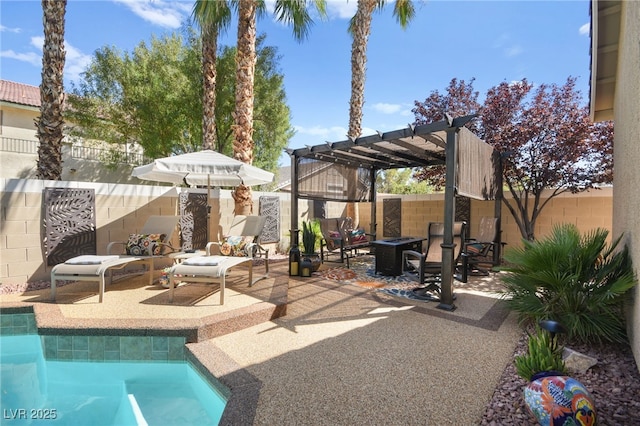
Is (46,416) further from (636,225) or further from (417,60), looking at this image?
(417,60)

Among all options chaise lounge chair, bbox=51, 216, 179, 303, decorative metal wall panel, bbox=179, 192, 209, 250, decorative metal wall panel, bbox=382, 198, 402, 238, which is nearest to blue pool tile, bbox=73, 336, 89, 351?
chaise lounge chair, bbox=51, 216, 179, 303

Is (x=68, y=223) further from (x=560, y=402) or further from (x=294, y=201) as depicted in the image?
(x=560, y=402)

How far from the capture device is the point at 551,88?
A: 7977 millimetres

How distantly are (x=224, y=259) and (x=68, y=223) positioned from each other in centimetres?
351

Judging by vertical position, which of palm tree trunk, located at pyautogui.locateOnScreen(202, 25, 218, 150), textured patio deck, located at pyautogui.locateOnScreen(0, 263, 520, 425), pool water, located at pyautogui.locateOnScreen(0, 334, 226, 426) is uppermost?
palm tree trunk, located at pyautogui.locateOnScreen(202, 25, 218, 150)

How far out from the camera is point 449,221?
4.72 meters

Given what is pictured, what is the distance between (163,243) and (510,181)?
934 cm

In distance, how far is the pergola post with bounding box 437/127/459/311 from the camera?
15.3 ft

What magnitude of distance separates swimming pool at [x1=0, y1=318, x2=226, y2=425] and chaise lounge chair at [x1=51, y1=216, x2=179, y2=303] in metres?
0.98

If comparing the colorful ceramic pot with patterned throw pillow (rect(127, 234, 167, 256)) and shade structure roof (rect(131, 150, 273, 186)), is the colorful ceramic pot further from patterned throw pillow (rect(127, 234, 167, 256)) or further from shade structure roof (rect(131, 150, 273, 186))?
patterned throw pillow (rect(127, 234, 167, 256))

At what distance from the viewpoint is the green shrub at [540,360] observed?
7.99ft

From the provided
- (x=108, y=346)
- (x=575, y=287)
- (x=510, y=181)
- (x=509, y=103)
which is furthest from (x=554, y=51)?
(x=108, y=346)

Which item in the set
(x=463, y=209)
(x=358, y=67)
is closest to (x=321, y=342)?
(x=463, y=209)

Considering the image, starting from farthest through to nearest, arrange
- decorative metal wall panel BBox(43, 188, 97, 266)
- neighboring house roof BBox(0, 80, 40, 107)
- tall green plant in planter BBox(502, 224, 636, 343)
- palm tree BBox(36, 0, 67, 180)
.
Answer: neighboring house roof BBox(0, 80, 40, 107) < palm tree BBox(36, 0, 67, 180) < decorative metal wall panel BBox(43, 188, 97, 266) < tall green plant in planter BBox(502, 224, 636, 343)
